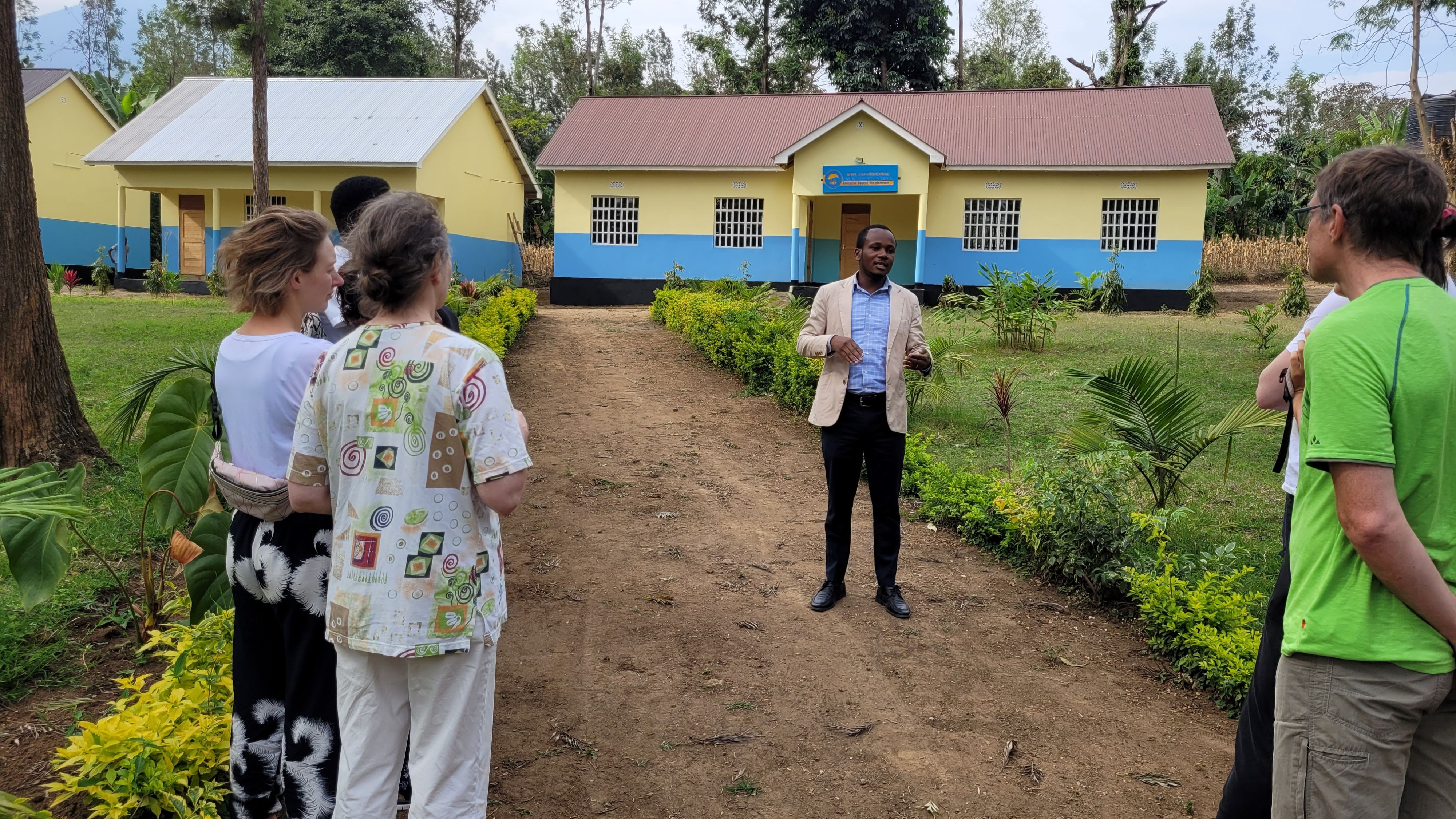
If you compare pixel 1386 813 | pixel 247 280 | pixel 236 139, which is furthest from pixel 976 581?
pixel 236 139

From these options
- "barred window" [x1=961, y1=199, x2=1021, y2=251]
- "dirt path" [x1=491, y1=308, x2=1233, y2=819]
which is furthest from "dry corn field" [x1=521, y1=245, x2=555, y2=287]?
"dirt path" [x1=491, y1=308, x2=1233, y2=819]

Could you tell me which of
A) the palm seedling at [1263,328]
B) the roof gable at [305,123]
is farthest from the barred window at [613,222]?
the palm seedling at [1263,328]

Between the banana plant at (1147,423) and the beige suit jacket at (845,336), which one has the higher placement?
the beige suit jacket at (845,336)

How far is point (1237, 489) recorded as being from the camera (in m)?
7.53

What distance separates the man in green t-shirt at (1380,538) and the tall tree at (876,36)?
3169 cm

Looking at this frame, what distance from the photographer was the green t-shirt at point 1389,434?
1917 mm

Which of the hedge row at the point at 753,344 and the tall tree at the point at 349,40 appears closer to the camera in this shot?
the hedge row at the point at 753,344

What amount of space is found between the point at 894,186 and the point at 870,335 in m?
16.9

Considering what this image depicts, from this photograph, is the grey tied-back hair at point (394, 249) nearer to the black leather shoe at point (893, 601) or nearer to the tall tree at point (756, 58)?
the black leather shoe at point (893, 601)

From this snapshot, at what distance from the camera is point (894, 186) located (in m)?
21.3

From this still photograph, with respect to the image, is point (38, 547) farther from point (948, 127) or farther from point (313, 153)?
point (948, 127)

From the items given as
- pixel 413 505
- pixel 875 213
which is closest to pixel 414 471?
pixel 413 505

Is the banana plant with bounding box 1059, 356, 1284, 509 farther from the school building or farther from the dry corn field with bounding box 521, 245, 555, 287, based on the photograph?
the dry corn field with bounding box 521, 245, 555, 287

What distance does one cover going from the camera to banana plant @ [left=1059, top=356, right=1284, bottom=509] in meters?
6.04
